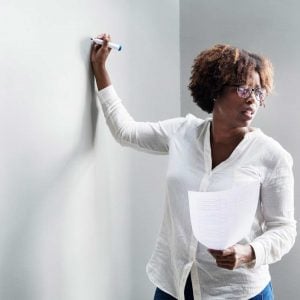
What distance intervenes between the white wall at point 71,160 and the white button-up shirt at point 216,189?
0.16 metres

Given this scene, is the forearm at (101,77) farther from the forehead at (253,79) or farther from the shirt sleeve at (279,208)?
the shirt sleeve at (279,208)

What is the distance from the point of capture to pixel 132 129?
142cm

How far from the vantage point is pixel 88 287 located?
1.35 meters

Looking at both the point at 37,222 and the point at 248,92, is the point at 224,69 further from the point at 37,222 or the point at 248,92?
the point at 37,222

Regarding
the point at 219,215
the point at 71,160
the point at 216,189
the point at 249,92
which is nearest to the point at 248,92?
the point at 249,92

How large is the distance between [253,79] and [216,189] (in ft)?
1.09

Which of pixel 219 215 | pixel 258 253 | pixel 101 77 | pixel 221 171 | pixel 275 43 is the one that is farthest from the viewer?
pixel 275 43

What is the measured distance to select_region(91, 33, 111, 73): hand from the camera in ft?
4.40

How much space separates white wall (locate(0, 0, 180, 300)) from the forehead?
1.47 ft

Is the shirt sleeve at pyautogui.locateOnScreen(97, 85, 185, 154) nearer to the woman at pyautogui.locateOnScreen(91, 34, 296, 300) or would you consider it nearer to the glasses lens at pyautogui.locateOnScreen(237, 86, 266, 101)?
the woman at pyautogui.locateOnScreen(91, 34, 296, 300)

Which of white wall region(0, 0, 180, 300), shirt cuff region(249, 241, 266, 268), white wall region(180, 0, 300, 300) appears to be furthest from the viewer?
white wall region(180, 0, 300, 300)

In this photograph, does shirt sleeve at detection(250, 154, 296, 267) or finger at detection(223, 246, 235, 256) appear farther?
shirt sleeve at detection(250, 154, 296, 267)

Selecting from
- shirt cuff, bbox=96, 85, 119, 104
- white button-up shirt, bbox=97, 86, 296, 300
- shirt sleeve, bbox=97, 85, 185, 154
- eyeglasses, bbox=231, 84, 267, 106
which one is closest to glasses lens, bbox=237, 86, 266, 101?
eyeglasses, bbox=231, 84, 267, 106

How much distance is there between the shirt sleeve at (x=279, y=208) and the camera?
3.92 ft
